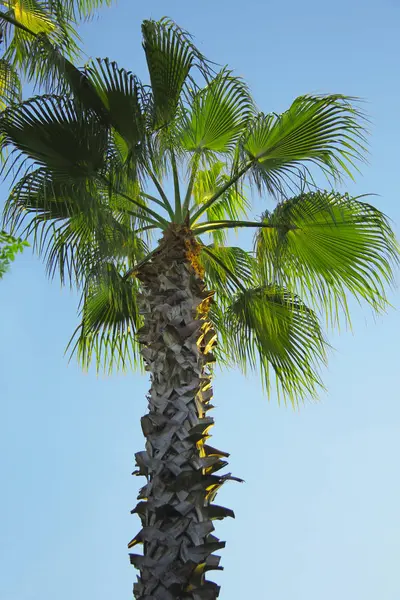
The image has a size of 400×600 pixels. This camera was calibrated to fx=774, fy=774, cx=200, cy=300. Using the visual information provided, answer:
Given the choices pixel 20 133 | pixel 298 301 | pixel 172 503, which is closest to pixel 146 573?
pixel 172 503

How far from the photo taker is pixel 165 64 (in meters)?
7.03

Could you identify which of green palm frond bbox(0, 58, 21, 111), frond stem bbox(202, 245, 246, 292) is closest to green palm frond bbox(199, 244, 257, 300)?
frond stem bbox(202, 245, 246, 292)

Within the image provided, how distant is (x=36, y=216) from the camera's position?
7.23 metres

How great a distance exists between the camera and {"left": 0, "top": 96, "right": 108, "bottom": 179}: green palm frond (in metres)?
6.54

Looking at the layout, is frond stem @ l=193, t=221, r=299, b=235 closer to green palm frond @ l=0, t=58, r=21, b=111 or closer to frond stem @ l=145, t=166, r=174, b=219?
frond stem @ l=145, t=166, r=174, b=219

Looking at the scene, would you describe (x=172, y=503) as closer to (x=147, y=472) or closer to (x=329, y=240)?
(x=147, y=472)

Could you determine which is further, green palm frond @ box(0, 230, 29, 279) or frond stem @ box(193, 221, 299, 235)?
frond stem @ box(193, 221, 299, 235)

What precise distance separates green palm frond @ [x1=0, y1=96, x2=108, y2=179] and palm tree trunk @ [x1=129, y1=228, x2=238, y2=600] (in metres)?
0.98

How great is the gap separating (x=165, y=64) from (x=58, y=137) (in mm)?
1241

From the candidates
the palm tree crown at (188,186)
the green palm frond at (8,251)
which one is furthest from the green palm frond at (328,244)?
the green palm frond at (8,251)

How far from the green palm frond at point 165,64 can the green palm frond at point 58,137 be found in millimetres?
632

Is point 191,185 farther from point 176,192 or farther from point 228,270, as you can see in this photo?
point 228,270

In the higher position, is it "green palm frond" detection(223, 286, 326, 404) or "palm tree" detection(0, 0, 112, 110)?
"palm tree" detection(0, 0, 112, 110)

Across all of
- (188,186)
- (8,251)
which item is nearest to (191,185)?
(188,186)
